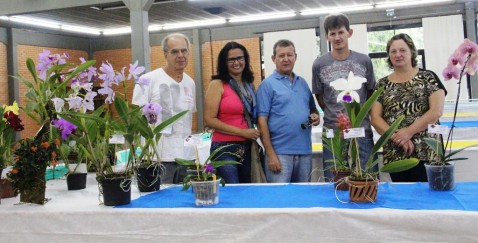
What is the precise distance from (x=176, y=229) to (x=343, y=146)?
0.73 metres

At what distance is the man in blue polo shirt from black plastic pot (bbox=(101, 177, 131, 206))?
939 millimetres

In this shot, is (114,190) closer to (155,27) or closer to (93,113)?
(93,113)

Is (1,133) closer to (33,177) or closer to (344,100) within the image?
(33,177)

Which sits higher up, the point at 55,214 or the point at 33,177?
the point at 33,177

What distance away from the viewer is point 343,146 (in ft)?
5.74

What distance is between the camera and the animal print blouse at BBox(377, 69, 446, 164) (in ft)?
7.04

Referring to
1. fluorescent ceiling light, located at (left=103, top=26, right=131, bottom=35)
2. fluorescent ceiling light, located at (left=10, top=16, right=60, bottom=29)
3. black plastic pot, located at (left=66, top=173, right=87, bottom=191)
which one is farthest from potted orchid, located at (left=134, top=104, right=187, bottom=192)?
fluorescent ceiling light, located at (left=103, top=26, right=131, bottom=35)

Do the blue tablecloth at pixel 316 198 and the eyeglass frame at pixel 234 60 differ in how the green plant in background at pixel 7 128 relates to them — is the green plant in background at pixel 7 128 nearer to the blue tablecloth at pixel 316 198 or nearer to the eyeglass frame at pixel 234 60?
the blue tablecloth at pixel 316 198

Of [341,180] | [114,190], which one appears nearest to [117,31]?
[114,190]

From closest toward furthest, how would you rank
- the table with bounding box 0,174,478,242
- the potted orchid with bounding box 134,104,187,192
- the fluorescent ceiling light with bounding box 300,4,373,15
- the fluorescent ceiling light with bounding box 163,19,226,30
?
1. the table with bounding box 0,174,478,242
2. the potted orchid with bounding box 134,104,187,192
3. the fluorescent ceiling light with bounding box 300,4,373,15
4. the fluorescent ceiling light with bounding box 163,19,226,30

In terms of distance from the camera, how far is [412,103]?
2.16 meters

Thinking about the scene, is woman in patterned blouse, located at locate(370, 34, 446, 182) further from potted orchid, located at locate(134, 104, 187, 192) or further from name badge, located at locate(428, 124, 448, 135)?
potted orchid, located at locate(134, 104, 187, 192)

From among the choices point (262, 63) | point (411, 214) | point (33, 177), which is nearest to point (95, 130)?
point (33, 177)

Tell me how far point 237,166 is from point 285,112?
1.32 feet
